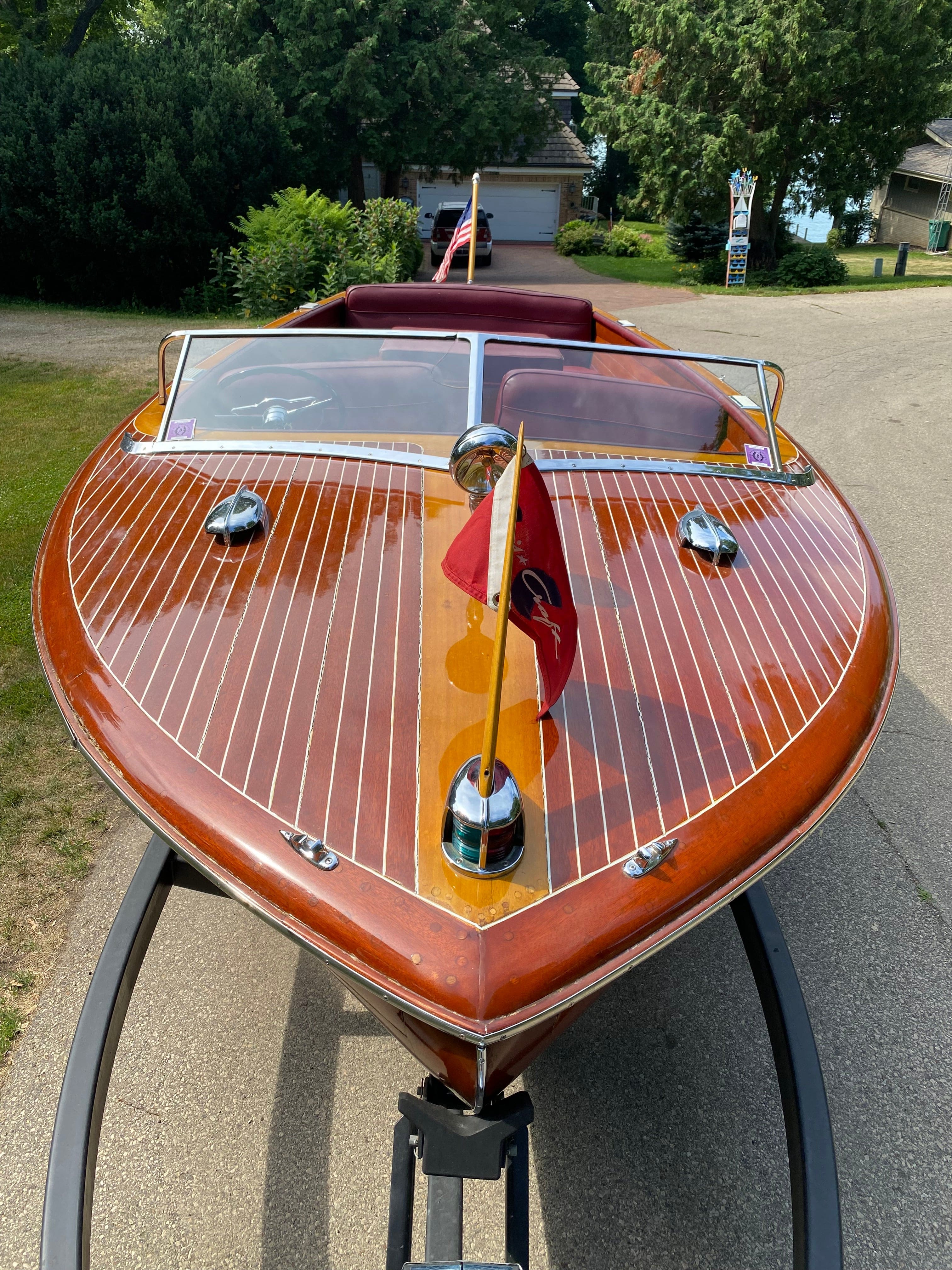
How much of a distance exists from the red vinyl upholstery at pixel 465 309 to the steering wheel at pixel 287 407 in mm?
1775

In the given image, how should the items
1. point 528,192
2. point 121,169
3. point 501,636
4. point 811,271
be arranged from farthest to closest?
point 528,192, point 811,271, point 121,169, point 501,636

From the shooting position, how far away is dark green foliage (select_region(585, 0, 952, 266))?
13.5 metres

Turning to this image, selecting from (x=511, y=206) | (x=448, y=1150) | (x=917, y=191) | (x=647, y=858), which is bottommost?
(x=448, y=1150)

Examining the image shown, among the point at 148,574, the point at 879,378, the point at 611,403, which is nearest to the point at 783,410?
the point at 879,378

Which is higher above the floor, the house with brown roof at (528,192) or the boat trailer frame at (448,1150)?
the house with brown roof at (528,192)

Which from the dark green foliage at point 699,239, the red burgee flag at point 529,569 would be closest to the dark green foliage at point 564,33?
the dark green foliage at point 699,239

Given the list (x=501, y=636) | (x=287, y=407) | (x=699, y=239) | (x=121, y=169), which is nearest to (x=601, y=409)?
(x=287, y=407)

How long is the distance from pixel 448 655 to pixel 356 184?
1904cm

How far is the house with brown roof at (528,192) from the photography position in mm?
22266

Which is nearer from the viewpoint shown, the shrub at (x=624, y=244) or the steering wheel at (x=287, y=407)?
the steering wheel at (x=287, y=407)

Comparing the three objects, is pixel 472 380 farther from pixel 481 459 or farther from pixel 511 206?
pixel 511 206

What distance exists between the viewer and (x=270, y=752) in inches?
64.6

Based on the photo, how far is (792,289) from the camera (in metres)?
14.7

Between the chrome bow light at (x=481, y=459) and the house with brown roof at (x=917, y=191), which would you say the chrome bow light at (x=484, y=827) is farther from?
the house with brown roof at (x=917, y=191)
